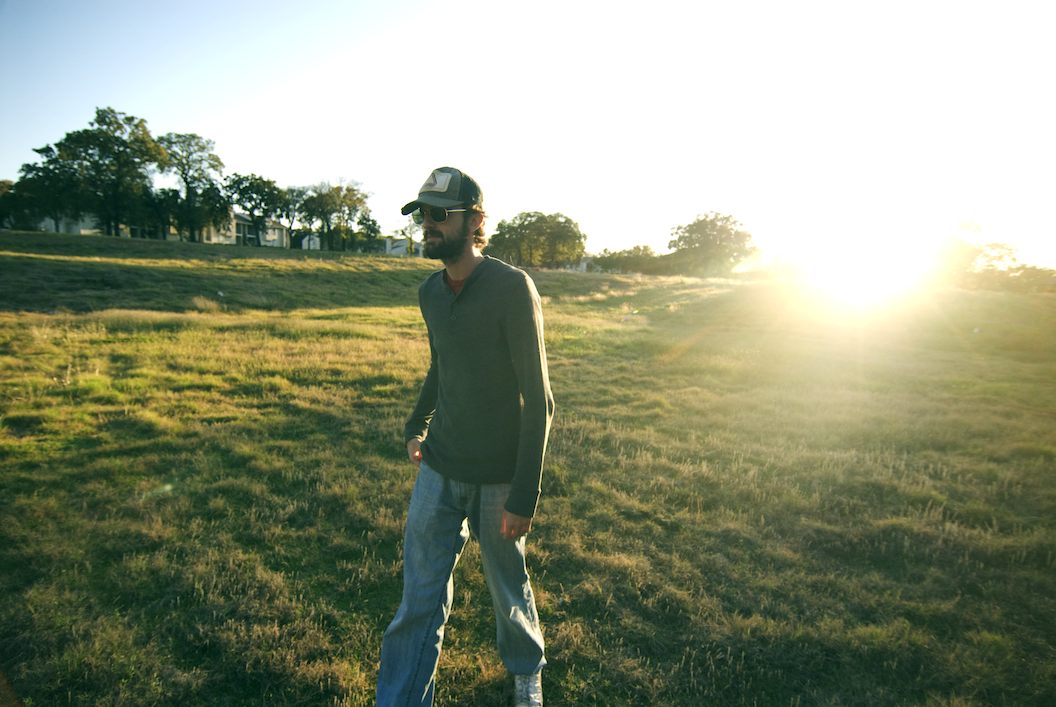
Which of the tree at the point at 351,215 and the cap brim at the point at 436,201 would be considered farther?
the tree at the point at 351,215

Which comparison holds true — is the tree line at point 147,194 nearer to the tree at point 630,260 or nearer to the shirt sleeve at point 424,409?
the tree at point 630,260

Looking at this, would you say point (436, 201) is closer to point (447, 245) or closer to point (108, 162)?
point (447, 245)

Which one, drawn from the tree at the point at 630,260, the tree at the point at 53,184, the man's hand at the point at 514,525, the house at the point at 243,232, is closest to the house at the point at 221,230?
the house at the point at 243,232

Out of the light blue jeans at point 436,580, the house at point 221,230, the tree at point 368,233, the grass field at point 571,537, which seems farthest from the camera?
the tree at point 368,233

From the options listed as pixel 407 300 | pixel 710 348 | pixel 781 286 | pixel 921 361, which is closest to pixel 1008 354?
pixel 921 361

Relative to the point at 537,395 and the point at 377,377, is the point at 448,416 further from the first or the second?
the point at 377,377

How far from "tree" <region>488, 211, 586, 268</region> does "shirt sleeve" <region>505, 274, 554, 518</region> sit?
312 feet

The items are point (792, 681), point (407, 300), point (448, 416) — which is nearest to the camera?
point (448, 416)

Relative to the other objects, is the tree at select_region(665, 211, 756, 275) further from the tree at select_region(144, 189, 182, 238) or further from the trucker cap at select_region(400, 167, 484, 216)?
the trucker cap at select_region(400, 167, 484, 216)

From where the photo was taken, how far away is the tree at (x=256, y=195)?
73375 mm

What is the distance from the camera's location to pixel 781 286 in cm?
3725

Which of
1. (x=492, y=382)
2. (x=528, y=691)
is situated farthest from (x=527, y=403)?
(x=528, y=691)

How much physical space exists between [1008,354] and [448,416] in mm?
27054

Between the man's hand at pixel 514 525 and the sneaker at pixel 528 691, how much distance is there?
1.11 metres
